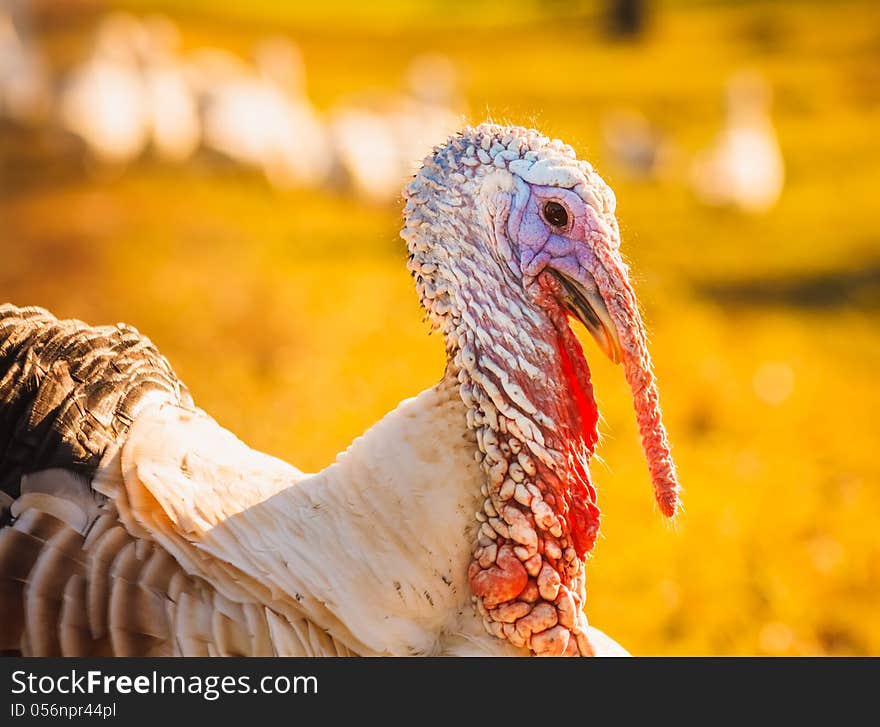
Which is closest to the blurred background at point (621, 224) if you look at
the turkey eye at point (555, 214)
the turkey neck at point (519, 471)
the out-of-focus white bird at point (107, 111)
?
the out-of-focus white bird at point (107, 111)

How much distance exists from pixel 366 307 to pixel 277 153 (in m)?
3.07

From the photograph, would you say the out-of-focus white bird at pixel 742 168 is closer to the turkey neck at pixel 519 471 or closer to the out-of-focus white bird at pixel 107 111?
the out-of-focus white bird at pixel 107 111

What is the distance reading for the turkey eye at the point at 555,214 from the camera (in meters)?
2.28

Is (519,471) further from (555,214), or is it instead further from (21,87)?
(21,87)

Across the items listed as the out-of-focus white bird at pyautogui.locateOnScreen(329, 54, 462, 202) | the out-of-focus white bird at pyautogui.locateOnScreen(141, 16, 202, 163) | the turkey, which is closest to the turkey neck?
the turkey

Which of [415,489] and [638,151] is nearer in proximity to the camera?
[415,489]

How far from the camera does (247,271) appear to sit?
26.7 ft

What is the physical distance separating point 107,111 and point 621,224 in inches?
327

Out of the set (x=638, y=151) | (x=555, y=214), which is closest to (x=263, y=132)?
(x=638, y=151)

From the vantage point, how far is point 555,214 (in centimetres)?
228

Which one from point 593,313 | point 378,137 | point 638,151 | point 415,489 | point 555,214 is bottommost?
point 415,489
